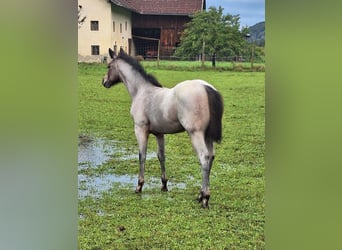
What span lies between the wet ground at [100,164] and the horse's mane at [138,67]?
275 millimetres

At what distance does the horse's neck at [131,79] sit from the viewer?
2078mm

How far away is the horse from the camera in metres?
1.96

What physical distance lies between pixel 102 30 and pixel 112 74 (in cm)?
18

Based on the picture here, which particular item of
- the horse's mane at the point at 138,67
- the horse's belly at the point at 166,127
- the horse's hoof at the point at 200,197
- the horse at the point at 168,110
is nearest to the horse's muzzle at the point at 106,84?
the horse at the point at 168,110

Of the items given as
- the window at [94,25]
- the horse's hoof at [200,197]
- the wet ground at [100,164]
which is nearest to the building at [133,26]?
the window at [94,25]

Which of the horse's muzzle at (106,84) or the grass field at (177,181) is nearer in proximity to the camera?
the grass field at (177,181)

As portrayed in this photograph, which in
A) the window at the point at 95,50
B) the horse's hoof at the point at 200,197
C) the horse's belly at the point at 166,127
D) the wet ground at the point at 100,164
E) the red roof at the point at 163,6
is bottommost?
the horse's hoof at the point at 200,197

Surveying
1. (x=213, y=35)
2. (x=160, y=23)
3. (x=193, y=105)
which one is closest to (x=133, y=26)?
(x=160, y=23)

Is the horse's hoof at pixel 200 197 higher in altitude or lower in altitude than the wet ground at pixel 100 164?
lower

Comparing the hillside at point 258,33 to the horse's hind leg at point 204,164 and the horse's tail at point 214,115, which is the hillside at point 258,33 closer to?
the horse's tail at point 214,115

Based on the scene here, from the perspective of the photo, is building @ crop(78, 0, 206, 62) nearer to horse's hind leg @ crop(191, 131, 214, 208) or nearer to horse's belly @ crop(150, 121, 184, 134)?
horse's belly @ crop(150, 121, 184, 134)

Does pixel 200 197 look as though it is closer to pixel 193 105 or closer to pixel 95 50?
pixel 193 105
